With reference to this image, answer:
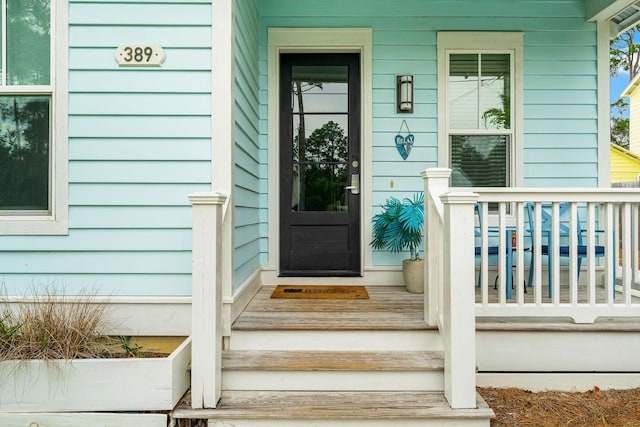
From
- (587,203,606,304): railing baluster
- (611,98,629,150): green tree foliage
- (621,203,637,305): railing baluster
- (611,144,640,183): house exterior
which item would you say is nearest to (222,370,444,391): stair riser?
(587,203,606,304): railing baluster

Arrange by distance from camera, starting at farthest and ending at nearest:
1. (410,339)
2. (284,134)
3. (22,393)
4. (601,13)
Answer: (284,134) < (601,13) < (410,339) < (22,393)

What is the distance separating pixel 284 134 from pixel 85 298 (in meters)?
2.13

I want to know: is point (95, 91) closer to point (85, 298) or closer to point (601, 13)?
point (85, 298)

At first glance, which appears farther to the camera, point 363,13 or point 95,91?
point 363,13

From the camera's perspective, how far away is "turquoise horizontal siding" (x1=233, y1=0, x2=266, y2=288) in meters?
3.00

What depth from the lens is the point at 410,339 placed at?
2.63m

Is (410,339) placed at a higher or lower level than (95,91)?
lower

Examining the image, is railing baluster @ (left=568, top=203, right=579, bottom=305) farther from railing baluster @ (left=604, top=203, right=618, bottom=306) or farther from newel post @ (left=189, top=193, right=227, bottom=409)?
newel post @ (left=189, top=193, right=227, bottom=409)

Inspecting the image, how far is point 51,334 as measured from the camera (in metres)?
2.27

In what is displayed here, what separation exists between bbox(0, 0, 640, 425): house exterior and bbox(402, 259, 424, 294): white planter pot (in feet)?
1.02

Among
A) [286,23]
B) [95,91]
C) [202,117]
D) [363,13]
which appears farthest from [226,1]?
[363,13]

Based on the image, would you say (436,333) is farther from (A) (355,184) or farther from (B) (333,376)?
(A) (355,184)

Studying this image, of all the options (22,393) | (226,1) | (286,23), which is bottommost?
(22,393)

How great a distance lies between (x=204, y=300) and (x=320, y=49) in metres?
2.66
